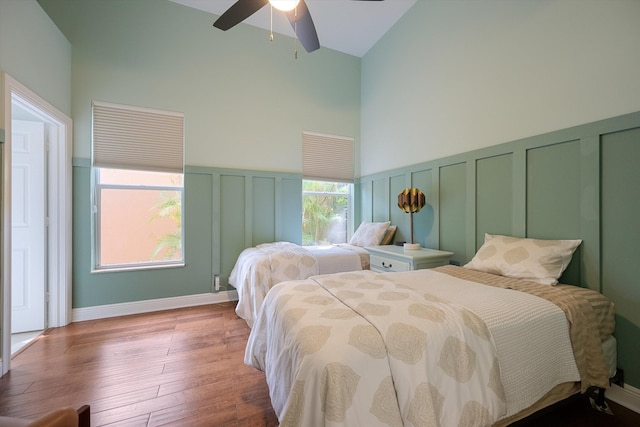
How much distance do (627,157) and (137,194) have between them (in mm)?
4390

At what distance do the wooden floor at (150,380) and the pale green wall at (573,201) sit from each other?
770 mm

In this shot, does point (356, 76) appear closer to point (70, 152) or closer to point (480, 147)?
point (480, 147)

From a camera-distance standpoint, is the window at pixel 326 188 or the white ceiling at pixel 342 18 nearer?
the white ceiling at pixel 342 18

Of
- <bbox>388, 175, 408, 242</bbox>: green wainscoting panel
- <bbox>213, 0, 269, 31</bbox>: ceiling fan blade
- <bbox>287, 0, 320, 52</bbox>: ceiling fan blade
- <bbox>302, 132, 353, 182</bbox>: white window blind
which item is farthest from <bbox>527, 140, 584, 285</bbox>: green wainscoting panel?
<bbox>302, 132, 353, 182</bbox>: white window blind

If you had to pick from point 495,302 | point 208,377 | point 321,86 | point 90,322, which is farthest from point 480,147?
point 90,322

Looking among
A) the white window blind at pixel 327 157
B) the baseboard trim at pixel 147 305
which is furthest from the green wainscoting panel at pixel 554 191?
the baseboard trim at pixel 147 305

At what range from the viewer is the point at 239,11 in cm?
187

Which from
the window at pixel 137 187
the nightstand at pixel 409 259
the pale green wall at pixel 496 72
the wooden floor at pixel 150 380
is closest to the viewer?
the wooden floor at pixel 150 380

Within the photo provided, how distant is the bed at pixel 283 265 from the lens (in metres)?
2.52

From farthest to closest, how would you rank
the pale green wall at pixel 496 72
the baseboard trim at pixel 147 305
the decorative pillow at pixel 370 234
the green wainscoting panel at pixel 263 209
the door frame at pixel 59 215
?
the green wainscoting panel at pixel 263 209
the decorative pillow at pixel 370 234
the baseboard trim at pixel 147 305
the door frame at pixel 59 215
the pale green wall at pixel 496 72

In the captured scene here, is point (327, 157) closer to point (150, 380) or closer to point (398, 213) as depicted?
point (398, 213)

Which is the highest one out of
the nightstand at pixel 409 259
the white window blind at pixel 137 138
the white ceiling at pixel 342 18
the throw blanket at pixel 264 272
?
the white ceiling at pixel 342 18

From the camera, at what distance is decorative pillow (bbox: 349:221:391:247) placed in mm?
3279

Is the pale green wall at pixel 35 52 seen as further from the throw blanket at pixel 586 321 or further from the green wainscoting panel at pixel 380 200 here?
the throw blanket at pixel 586 321
